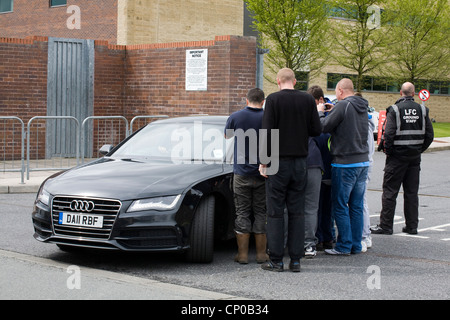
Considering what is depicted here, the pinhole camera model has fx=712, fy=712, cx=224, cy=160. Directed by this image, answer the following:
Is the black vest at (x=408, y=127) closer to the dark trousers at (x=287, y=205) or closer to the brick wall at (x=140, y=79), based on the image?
the dark trousers at (x=287, y=205)

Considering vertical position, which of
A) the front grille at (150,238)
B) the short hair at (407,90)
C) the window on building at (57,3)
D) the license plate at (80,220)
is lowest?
the front grille at (150,238)

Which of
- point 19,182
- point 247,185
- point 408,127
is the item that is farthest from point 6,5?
point 247,185

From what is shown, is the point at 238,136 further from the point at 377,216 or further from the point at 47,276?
the point at 377,216

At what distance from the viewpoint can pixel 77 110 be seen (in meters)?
18.5

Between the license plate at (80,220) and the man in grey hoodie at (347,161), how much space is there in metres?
2.54

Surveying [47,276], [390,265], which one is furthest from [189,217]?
[390,265]

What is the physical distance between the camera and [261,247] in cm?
707

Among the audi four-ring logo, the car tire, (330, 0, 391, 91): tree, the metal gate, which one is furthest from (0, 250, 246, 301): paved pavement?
(330, 0, 391, 91): tree

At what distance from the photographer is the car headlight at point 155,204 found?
6.45 m

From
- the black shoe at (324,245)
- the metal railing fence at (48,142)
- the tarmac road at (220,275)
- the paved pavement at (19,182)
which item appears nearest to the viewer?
the tarmac road at (220,275)

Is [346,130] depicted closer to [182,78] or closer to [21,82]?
[182,78]

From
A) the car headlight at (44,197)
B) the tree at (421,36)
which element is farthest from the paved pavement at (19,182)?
the tree at (421,36)

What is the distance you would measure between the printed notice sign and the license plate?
37.5 feet

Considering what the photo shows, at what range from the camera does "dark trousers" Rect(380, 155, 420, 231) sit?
30.1 feet
